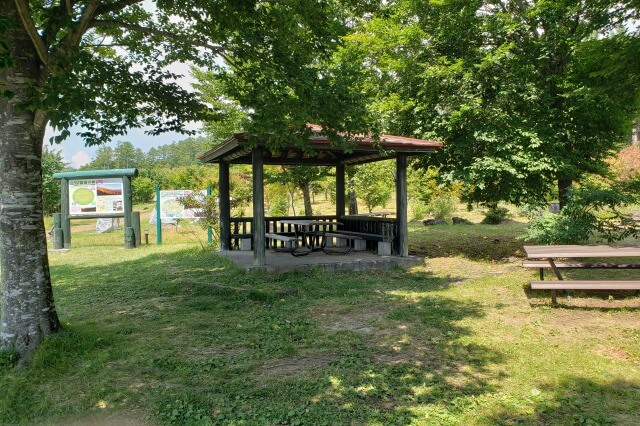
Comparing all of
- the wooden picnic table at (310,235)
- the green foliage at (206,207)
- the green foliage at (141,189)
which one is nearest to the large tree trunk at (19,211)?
the wooden picnic table at (310,235)

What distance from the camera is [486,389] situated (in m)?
3.42

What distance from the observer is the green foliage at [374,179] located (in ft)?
63.4

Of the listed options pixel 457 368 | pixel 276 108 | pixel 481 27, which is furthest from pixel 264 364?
pixel 481 27

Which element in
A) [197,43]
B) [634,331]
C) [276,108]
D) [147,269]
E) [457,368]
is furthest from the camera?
[147,269]

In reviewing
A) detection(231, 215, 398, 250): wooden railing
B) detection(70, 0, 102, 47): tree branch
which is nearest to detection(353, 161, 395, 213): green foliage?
detection(231, 215, 398, 250): wooden railing

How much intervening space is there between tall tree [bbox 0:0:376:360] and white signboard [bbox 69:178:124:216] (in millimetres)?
7752

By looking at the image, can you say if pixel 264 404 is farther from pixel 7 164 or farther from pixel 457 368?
pixel 7 164

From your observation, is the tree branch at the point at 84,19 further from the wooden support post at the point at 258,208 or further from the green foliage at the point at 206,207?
the green foliage at the point at 206,207

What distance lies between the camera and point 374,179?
19922 mm

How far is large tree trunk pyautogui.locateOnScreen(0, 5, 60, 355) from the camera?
406 cm

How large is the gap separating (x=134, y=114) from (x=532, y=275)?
7573 mm

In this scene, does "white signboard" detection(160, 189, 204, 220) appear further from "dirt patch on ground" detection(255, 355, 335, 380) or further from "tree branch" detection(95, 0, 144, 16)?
"dirt patch on ground" detection(255, 355, 335, 380)

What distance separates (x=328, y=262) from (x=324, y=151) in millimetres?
3341

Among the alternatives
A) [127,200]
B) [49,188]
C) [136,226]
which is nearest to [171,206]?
[136,226]
